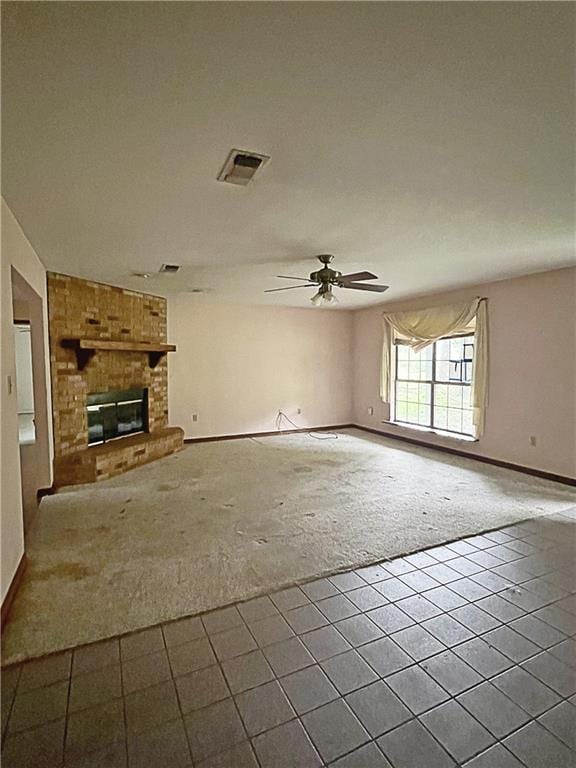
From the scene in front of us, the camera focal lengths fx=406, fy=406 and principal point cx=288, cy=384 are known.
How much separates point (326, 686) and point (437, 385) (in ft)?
16.9

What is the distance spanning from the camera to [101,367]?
16.7ft

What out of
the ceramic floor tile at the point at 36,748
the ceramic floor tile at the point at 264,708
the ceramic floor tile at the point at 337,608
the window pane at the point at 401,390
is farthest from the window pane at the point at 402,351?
the ceramic floor tile at the point at 36,748

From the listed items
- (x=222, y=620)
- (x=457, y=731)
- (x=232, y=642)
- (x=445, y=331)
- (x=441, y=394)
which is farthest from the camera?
(x=441, y=394)

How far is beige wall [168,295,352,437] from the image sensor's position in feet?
21.0

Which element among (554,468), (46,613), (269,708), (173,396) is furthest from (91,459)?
(554,468)

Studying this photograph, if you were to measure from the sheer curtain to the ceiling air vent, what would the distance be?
4.07m

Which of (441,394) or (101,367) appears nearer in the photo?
(101,367)

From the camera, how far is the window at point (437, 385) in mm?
5730

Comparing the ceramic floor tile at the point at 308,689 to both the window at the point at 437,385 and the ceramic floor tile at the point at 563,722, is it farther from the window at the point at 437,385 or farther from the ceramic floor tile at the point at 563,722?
the window at the point at 437,385

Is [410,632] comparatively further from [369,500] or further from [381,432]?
[381,432]

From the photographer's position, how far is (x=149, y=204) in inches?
99.0

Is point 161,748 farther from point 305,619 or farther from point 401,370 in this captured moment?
point 401,370

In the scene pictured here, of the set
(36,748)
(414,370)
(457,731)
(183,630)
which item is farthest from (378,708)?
(414,370)

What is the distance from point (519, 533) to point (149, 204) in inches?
139
